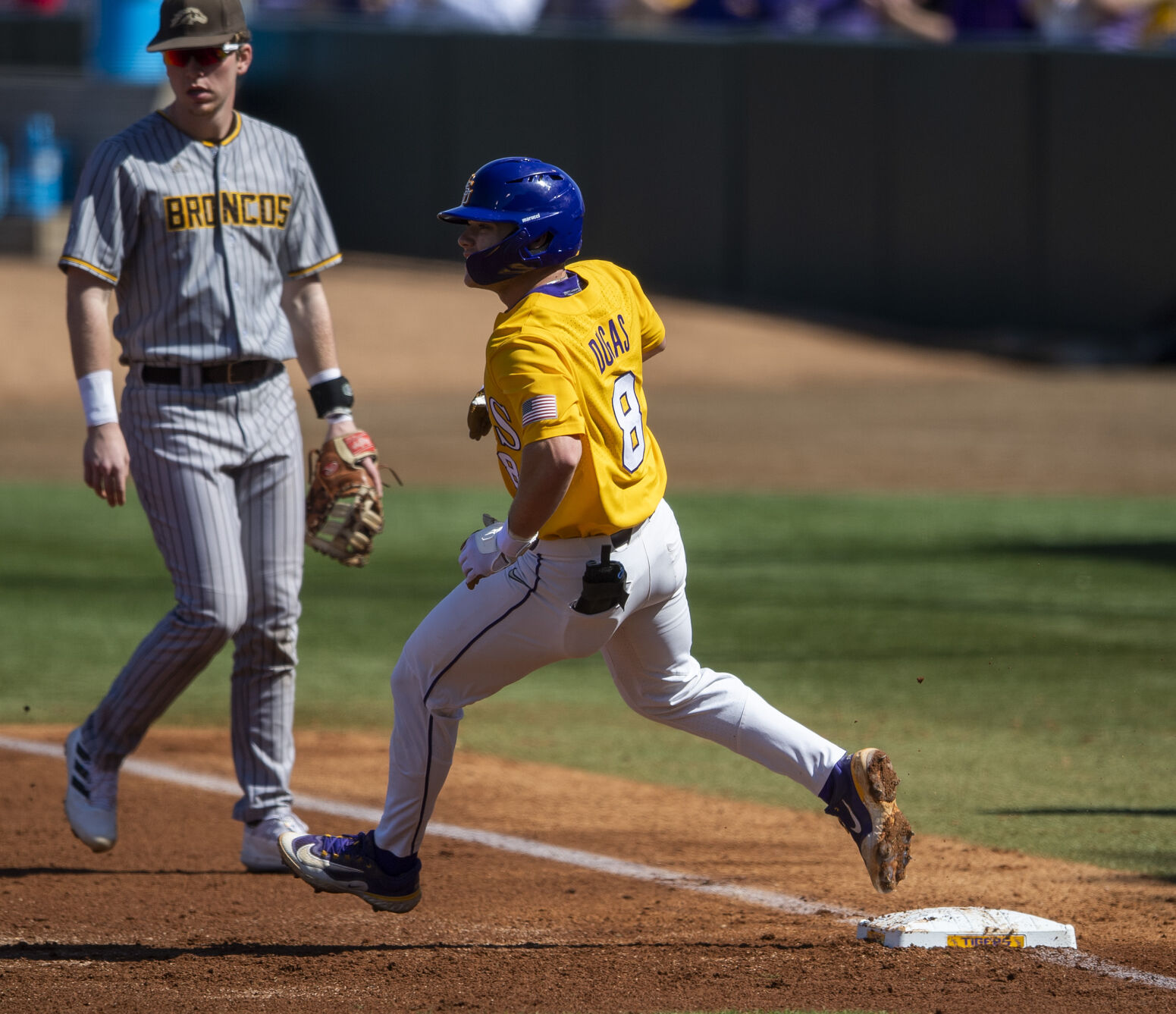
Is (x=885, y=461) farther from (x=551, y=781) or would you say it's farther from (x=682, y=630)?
(x=682, y=630)

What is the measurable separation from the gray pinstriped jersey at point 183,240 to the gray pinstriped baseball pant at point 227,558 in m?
0.12

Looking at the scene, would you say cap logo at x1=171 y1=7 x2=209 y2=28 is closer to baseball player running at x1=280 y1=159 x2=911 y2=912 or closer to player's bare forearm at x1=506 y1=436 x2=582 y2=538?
baseball player running at x1=280 y1=159 x2=911 y2=912

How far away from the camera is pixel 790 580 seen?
32.7 ft

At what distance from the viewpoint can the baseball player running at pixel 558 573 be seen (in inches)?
157

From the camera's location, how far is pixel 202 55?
4.98m

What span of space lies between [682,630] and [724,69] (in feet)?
65.0

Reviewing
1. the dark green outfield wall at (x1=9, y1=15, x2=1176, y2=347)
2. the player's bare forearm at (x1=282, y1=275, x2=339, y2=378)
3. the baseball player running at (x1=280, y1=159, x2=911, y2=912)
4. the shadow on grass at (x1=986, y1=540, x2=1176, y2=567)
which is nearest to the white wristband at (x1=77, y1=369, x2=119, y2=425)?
the player's bare forearm at (x1=282, y1=275, x2=339, y2=378)

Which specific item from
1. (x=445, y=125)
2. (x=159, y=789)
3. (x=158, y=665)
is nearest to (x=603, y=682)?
(x=159, y=789)

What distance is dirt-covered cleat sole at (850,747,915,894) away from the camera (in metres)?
4.21

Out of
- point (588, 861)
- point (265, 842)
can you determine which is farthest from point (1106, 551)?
point (265, 842)

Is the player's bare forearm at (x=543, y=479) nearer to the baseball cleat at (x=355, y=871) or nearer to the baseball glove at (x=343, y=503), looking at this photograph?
the baseball cleat at (x=355, y=871)

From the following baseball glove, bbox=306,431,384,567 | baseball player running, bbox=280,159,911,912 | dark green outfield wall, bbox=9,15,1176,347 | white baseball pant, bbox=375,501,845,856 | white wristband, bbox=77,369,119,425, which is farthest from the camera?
dark green outfield wall, bbox=9,15,1176,347

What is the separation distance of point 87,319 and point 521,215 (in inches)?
57.7

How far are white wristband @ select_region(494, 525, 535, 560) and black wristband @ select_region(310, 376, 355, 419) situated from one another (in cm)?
144
